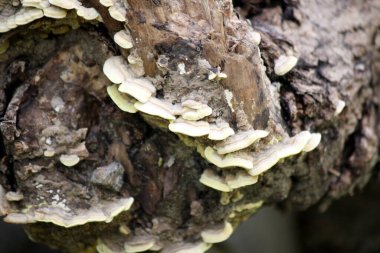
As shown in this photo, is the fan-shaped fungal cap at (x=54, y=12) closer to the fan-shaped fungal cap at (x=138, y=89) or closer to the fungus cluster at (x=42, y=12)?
the fungus cluster at (x=42, y=12)

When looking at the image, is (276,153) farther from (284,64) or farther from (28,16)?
(28,16)

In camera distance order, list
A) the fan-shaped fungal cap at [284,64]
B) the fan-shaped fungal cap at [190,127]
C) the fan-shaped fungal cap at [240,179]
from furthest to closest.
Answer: the fan-shaped fungal cap at [284,64]
the fan-shaped fungal cap at [240,179]
the fan-shaped fungal cap at [190,127]

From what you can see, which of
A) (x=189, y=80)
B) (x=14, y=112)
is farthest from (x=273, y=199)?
(x=14, y=112)

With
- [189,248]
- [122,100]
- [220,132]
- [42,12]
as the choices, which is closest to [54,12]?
[42,12]

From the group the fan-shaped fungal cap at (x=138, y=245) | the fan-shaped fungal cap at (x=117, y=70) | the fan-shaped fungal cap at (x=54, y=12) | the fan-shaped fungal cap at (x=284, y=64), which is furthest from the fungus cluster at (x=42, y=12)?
the fan-shaped fungal cap at (x=138, y=245)

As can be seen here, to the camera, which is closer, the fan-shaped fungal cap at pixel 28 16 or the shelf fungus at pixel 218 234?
the fan-shaped fungal cap at pixel 28 16

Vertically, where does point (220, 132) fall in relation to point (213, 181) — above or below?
above

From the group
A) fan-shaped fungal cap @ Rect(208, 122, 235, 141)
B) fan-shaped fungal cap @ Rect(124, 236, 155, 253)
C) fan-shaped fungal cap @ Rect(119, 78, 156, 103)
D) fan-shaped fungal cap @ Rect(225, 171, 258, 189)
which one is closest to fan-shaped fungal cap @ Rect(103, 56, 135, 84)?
fan-shaped fungal cap @ Rect(119, 78, 156, 103)
